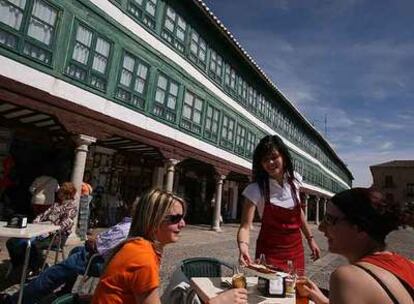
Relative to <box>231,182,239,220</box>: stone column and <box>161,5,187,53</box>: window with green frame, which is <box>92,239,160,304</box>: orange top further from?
<box>231,182,239,220</box>: stone column

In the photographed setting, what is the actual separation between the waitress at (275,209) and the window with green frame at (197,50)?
13402 millimetres

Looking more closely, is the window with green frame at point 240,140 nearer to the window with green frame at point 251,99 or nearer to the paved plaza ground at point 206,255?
the window with green frame at point 251,99

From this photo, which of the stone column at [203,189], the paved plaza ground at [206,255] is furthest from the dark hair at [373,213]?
the stone column at [203,189]

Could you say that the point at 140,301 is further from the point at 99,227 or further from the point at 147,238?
the point at 99,227

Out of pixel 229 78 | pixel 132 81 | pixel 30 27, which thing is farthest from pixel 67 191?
pixel 229 78

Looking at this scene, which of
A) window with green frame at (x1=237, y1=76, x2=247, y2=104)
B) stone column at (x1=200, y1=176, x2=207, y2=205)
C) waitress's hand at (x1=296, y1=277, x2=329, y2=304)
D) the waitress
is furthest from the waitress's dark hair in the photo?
stone column at (x1=200, y1=176, x2=207, y2=205)

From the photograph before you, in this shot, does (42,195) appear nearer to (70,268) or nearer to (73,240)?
(73,240)

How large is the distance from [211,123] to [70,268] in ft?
46.8

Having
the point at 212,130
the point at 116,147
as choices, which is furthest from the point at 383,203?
the point at 212,130

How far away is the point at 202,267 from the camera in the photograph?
3.96 meters

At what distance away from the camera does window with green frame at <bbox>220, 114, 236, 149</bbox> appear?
19.7m

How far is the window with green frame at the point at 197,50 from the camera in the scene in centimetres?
1641

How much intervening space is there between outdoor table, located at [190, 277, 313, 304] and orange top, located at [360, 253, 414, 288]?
46.2 inches

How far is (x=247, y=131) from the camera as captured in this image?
75.6 feet
